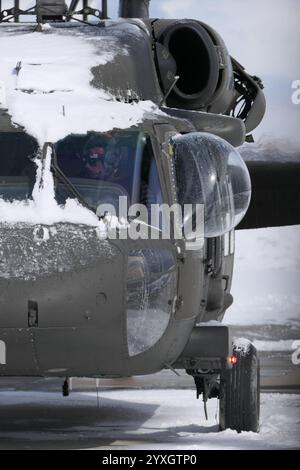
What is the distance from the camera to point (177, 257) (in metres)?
9.52

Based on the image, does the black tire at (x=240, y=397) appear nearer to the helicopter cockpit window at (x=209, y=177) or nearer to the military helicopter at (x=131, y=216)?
the military helicopter at (x=131, y=216)

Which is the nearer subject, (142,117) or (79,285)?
(79,285)

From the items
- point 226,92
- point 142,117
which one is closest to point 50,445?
point 142,117

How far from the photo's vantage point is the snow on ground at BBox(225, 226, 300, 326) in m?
27.3

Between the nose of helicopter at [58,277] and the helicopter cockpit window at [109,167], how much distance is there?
380 mm

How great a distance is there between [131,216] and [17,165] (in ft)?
2.87

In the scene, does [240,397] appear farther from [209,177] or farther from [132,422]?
[209,177]

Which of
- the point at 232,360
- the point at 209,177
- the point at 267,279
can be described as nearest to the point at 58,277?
the point at 209,177

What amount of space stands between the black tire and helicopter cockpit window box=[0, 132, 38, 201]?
258cm

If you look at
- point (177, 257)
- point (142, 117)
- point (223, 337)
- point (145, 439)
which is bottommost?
point (145, 439)

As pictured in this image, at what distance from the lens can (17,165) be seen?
9.34 m

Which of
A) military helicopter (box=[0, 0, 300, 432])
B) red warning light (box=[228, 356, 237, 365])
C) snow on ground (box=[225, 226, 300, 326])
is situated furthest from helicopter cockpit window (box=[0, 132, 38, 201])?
snow on ground (box=[225, 226, 300, 326])
